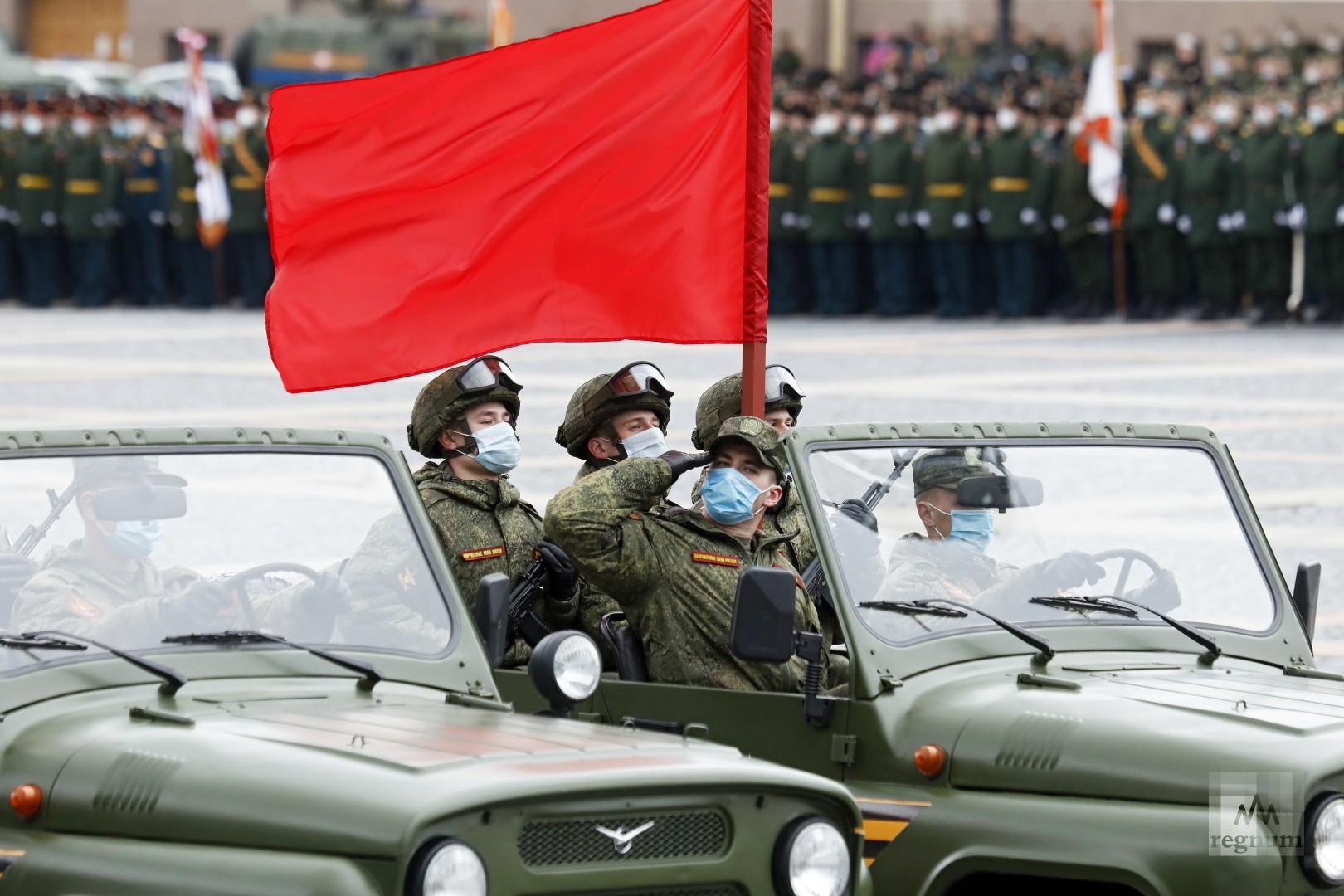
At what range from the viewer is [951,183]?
85.4ft

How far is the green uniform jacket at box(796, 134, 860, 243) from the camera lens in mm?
27000

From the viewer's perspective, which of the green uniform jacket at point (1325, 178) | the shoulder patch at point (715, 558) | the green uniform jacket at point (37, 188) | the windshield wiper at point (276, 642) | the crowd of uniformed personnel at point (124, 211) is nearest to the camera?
the windshield wiper at point (276, 642)

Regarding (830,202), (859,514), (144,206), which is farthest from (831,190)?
(859,514)

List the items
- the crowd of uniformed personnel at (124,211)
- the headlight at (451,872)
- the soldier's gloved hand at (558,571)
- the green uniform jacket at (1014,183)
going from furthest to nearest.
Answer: the crowd of uniformed personnel at (124,211) → the green uniform jacket at (1014,183) → the soldier's gloved hand at (558,571) → the headlight at (451,872)

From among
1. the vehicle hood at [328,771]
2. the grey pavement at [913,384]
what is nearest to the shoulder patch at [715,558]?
the vehicle hood at [328,771]

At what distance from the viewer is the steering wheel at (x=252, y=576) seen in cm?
531

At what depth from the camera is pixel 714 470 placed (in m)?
6.22

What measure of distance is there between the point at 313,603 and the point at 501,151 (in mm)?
1949

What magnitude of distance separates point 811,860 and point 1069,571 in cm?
181

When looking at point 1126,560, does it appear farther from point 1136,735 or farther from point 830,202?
point 830,202

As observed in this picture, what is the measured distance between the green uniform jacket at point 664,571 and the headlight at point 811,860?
149cm

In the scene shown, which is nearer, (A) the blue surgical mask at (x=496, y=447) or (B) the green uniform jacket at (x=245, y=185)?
(A) the blue surgical mask at (x=496, y=447)

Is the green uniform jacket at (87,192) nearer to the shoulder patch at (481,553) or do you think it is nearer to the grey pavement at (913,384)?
the grey pavement at (913,384)

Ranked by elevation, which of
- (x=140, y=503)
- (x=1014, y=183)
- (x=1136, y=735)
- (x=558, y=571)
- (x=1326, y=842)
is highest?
(x=1014, y=183)
